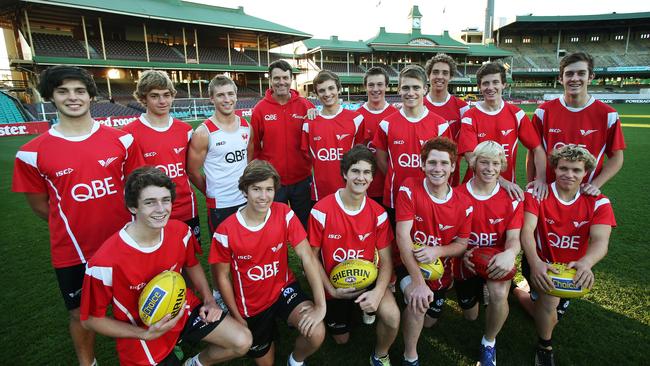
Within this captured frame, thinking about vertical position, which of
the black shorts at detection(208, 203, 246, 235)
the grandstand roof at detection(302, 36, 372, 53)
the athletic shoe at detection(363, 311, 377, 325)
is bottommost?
the athletic shoe at detection(363, 311, 377, 325)

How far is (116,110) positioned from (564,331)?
1112 inches

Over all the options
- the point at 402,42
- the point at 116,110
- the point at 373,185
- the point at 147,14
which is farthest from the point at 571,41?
the point at 373,185

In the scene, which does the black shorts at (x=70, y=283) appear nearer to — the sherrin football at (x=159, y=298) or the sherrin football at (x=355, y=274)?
the sherrin football at (x=159, y=298)

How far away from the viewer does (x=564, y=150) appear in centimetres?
296

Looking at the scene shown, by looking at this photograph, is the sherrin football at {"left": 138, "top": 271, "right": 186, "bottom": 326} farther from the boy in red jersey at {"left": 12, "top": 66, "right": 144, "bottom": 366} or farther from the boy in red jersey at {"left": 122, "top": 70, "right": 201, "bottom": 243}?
the boy in red jersey at {"left": 122, "top": 70, "right": 201, "bottom": 243}

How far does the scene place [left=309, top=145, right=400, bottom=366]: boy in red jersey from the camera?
9.70 ft

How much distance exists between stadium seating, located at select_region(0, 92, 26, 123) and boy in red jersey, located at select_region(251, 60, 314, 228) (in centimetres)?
2167

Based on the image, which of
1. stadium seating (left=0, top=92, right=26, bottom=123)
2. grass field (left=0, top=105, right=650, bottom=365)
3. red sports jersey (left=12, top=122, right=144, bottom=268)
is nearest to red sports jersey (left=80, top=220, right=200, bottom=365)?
red sports jersey (left=12, top=122, right=144, bottom=268)

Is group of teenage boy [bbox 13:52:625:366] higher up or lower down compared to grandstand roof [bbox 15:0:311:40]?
lower down

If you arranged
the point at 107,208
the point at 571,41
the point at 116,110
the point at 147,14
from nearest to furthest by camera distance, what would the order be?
the point at 107,208
the point at 116,110
the point at 147,14
the point at 571,41

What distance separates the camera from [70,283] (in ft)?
9.18

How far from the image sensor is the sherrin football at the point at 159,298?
2.31 m

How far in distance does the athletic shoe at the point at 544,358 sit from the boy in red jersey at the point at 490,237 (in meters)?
0.35

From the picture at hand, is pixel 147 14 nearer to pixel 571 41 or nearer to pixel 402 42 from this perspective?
pixel 402 42
